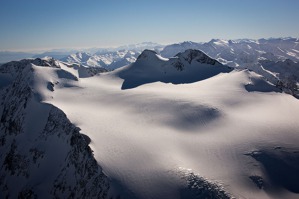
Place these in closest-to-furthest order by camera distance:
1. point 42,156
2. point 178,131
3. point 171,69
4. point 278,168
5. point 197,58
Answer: point 278,168 → point 178,131 → point 42,156 → point 171,69 → point 197,58

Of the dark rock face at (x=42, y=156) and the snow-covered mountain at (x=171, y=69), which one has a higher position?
the snow-covered mountain at (x=171, y=69)

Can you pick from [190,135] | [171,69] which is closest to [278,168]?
[190,135]

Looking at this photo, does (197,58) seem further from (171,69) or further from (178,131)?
(178,131)

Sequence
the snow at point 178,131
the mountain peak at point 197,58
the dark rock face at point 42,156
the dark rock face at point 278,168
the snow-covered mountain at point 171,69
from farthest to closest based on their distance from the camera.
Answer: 1. the mountain peak at point 197,58
2. the snow-covered mountain at point 171,69
3. the dark rock face at point 42,156
4. the dark rock face at point 278,168
5. the snow at point 178,131


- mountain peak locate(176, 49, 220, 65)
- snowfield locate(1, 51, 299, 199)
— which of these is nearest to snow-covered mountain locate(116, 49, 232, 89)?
mountain peak locate(176, 49, 220, 65)

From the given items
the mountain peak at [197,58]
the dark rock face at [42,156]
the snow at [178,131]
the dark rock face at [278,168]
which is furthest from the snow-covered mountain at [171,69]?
the dark rock face at [278,168]

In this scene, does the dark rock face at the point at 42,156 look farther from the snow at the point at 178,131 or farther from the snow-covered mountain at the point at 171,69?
the snow-covered mountain at the point at 171,69

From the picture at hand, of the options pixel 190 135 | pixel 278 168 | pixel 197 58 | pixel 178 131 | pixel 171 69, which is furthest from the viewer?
pixel 197 58
